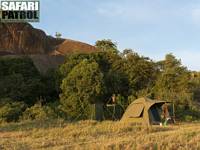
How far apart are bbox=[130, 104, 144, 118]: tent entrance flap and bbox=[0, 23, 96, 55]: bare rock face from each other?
88.9 feet

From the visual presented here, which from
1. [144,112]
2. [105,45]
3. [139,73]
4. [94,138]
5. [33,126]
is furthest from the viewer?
[105,45]

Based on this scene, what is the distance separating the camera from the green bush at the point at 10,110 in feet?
77.3

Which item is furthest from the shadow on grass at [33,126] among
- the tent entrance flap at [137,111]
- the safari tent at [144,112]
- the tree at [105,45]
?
the tree at [105,45]

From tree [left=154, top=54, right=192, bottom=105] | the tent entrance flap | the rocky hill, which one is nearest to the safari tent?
the tent entrance flap

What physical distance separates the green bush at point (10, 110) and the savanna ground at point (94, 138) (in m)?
5.18

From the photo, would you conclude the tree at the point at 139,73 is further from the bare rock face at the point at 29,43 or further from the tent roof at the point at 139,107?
the bare rock face at the point at 29,43

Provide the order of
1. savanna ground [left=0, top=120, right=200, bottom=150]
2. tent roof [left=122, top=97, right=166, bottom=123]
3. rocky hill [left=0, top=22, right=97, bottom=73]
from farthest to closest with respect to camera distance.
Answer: rocky hill [left=0, top=22, right=97, bottom=73] → tent roof [left=122, top=97, right=166, bottom=123] → savanna ground [left=0, top=120, right=200, bottom=150]

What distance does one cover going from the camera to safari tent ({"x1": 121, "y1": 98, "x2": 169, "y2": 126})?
23.6m

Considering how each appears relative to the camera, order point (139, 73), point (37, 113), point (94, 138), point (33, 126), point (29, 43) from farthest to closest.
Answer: point (29, 43), point (139, 73), point (37, 113), point (33, 126), point (94, 138)

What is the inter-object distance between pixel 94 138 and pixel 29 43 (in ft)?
129

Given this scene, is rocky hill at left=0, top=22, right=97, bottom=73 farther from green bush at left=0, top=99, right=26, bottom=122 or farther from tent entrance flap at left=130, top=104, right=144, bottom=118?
tent entrance flap at left=130, top=104, right=144, bottom=118

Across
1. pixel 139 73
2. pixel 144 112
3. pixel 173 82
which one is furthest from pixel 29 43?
pixel 144 112

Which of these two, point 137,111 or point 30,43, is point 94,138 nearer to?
point 137,111

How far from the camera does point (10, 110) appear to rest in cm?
2411
